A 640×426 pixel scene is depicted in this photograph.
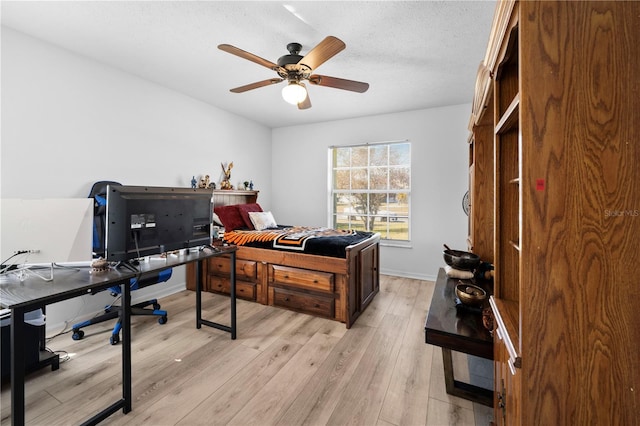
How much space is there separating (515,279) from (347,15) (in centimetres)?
207

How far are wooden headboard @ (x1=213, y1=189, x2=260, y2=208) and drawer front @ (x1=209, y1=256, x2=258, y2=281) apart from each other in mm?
1032

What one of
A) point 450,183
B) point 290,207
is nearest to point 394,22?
point 450,183

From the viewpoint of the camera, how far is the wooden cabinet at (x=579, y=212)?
785mm

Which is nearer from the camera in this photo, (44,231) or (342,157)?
(44,231)

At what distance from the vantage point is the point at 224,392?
5.79ft

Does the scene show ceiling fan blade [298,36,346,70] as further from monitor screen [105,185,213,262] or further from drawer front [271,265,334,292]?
drawer front [271,265,334,292]

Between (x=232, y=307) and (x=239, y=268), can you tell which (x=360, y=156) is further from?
(x=232, y=307)

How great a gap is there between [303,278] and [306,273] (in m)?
0.07

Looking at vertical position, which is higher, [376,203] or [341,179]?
[341,179]

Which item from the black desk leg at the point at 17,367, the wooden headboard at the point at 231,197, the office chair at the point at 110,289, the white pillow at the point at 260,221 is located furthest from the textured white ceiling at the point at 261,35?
the black desk leg at the point at 17,367

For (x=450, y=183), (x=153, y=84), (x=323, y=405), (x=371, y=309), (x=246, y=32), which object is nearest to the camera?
(x=323, y=405)

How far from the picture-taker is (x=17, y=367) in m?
1.16

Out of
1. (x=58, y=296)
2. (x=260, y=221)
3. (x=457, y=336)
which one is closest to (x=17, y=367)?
(x=58, y=296)

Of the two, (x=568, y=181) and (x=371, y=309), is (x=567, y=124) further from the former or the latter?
(x=371, y=309)
